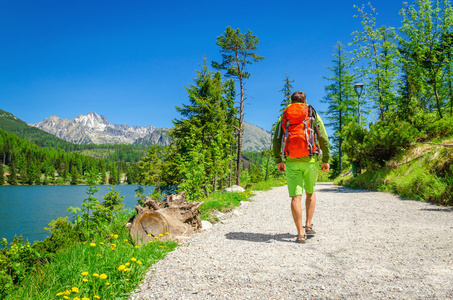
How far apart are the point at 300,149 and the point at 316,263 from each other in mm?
1519

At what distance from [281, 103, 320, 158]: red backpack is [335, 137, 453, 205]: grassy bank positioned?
5101 mm

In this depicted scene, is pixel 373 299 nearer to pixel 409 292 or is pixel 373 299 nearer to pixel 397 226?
pixel 409 292

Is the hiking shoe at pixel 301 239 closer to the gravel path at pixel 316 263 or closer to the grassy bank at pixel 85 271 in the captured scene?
the gravel path at pixel 316 263

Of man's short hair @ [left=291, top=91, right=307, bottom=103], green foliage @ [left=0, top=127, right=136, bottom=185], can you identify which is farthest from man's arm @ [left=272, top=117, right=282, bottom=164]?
green foliage @ [left=0, top=127, right=136, bottom=185]

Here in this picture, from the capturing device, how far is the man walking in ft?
12.5

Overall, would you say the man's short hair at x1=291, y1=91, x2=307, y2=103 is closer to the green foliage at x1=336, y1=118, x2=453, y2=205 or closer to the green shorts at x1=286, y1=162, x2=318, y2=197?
the green shorts at x1=286, y1=162, x2=318, y2=197

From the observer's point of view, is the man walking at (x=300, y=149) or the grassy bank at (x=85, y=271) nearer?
the grassy bank at (x=85, y=271)

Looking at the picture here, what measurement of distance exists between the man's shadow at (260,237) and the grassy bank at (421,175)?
16.2 feet

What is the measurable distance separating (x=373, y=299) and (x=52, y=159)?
497ft

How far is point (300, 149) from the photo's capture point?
12.4 feet

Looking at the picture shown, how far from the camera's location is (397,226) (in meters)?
4.76

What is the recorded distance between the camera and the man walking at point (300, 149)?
3.79 metres

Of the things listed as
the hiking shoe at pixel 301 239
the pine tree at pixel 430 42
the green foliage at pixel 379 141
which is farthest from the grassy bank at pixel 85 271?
the pine tree at pixel 430 42

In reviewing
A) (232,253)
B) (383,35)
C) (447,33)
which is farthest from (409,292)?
(383,35)
